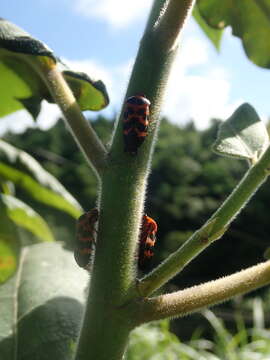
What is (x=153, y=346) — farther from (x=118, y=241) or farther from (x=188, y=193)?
(x=188, y=193)

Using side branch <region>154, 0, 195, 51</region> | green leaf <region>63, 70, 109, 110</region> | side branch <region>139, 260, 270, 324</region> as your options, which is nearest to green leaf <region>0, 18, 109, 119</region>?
green leaf <region>63, 70, 109, 110</region>

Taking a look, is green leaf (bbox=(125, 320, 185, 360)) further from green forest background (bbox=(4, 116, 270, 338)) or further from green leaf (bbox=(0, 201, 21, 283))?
green forest background (bbox=(4, 116, 270, 338))

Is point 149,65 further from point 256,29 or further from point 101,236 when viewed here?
point 256,29

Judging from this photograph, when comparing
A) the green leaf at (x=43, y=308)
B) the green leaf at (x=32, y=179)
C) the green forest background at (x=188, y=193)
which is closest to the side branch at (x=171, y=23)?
the green leaf at (x=43, y=308)

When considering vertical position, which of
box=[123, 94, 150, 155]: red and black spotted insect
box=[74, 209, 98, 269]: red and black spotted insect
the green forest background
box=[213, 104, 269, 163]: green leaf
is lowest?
the green forest background

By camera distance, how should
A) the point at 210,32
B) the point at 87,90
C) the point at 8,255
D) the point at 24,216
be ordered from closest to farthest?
the point at 87,90
the point at 8,255
the point at 210,32
the point at 24,216

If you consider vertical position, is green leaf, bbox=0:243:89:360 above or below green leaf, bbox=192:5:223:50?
below

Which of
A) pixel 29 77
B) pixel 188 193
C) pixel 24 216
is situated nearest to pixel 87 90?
pixel 29 77
